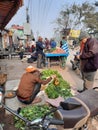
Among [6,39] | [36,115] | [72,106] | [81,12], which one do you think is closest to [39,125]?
[72,106]

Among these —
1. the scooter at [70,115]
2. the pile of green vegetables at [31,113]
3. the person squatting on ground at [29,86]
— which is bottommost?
the pile of green vegetables at [31,113]

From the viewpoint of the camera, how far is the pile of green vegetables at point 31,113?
5.29 m

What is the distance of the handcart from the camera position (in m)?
14.4

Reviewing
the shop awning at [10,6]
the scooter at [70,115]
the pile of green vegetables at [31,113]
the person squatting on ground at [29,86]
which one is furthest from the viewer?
the shop awning at [10,6]

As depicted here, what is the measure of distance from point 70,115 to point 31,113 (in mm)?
2562

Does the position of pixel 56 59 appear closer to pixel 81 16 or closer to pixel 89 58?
pixel 89 58

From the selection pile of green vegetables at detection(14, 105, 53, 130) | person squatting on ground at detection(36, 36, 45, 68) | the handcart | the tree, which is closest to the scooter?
pile of green vegetables at detection(14, 105, 53, 130)

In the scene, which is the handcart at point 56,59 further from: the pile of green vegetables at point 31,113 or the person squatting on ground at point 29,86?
the pile of green vegetables at point 31,113

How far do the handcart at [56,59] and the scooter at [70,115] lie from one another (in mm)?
10777

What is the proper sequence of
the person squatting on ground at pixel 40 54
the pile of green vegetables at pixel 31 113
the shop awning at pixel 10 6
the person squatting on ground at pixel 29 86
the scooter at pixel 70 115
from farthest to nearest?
the person squatting on ground at pixel 40 54 → the shop awning at pixel 10 6 → the person squatting on ground at pixel 29 86 → the pile of green vegetables at pixel 31 113 → the scooter at pixel 70 115

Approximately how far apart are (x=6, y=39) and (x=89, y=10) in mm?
18426

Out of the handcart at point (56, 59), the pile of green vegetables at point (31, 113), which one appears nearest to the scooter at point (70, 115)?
the pile of green vegetables at point (31, 113)

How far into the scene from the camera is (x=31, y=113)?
5.55 meters

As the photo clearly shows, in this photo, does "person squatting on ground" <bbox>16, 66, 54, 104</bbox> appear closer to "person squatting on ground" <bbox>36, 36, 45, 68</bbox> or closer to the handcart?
"person squatting on ground" <bbox>36, 36, 45, 68</bbox>
